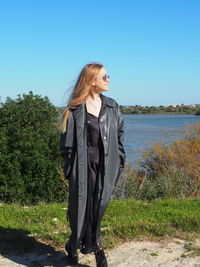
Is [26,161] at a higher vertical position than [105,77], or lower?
lower

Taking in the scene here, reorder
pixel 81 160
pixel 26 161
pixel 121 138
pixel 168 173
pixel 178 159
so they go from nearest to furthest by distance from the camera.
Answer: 1. pixel 81 160
2. pixel 121 138
3. pixel 26 161
4. pixel 168 173
5. pixel 178 159

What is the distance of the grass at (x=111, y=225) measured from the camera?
17.3 ft

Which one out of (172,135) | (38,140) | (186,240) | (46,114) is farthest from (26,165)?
(172,135)

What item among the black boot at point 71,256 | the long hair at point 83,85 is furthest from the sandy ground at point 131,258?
the long hair at point 83,85

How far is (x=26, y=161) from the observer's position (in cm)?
1041

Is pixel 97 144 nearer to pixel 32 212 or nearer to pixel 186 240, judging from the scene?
pixel 186 240

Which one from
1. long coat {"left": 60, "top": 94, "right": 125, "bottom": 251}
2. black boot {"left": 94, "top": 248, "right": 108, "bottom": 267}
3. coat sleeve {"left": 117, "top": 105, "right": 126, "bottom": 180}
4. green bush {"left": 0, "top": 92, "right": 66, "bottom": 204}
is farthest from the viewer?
green bush {"left": 0, "top": 92, "right": 66, "bottom": 204}

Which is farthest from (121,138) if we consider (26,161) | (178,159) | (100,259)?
(178,159)

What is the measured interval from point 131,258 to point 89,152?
1344 millimetres

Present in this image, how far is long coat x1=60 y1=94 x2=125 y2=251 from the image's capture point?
4266 mm

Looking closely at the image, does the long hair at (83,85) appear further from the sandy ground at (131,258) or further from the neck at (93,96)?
the sandy ground at (131,258)

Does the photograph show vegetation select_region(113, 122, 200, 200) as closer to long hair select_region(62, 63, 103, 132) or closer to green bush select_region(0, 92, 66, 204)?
green bush select_region(0, 92, 66, 204)

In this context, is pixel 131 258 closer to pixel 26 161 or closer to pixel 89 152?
pixel 89 152

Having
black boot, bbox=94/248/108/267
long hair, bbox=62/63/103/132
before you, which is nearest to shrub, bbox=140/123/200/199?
black boot, bbox=94/248/108/267
